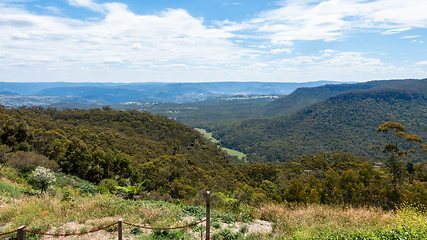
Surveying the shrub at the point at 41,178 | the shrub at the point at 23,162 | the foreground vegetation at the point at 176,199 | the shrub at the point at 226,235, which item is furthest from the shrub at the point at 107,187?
the shrub at the point at 226,235

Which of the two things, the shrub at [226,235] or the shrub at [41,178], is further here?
the shrub at [41,178]

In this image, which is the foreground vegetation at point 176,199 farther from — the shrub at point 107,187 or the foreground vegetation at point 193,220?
the shrub at point 107,187

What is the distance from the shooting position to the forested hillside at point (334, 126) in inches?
4306

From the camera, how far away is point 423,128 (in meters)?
104

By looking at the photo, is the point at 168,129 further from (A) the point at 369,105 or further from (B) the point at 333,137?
(A) the point at 369,105

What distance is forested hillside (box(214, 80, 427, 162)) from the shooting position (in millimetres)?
109375

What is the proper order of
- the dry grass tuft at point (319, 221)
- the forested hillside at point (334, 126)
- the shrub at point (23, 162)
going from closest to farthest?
the dry grass tuft at point (319, 221), the shrub at point (23, 162), the forested hillside at point (334, 126)

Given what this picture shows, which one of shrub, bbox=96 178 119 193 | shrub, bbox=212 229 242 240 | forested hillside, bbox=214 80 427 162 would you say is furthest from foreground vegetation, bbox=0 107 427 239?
forested hillside, bbox=214 80 427 162

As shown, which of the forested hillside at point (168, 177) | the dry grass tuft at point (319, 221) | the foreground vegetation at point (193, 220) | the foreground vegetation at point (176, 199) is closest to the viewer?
the foreground vegetation at point (193, 220)

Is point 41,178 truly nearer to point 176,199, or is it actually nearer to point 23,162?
point 23,162

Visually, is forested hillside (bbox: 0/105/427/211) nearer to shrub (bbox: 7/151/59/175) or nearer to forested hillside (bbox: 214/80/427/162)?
shrub (bbox: 7/151/59/175)

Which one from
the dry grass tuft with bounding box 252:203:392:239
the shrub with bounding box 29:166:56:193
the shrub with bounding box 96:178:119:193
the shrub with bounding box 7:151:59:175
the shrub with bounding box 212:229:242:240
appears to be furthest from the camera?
the shrub with bounding box 7:151:59:175

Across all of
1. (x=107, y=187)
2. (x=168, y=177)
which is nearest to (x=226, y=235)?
(x=107, y=187)

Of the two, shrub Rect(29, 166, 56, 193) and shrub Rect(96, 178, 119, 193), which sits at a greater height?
shrub Rect(29, 166, 56, 193)
